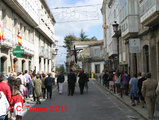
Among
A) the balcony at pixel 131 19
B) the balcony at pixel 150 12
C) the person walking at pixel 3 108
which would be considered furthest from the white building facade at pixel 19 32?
the person walking at pixel 3 108

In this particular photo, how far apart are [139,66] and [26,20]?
1313cm

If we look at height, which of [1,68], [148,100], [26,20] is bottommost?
[148,100]

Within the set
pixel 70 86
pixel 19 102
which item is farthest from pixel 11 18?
pixel 19 102

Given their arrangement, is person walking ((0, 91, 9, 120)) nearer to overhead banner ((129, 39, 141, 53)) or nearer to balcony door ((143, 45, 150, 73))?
overhead banner ((129, 39, 141, 53))

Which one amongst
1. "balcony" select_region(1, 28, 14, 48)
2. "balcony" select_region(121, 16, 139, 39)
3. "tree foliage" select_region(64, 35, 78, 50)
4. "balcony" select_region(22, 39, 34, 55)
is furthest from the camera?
"tree foliage" select_region(64, 35, 78, 50)

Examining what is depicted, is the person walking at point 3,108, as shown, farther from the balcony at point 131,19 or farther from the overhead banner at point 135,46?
the balcony at point 131,19

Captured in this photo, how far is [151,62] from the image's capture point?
15055 millimetres

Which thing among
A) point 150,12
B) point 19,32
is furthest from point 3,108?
point 19,32

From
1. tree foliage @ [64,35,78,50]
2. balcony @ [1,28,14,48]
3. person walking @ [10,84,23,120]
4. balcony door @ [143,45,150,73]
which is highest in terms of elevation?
tree foliage @ [64,35,78,50]

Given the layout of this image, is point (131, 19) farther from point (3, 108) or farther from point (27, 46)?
point (3, 108)

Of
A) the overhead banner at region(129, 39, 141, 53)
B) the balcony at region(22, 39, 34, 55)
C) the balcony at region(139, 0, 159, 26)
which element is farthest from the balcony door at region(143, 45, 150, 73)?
the balcony at region(22, 39, 34, 55)

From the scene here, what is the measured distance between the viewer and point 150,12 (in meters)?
11.9

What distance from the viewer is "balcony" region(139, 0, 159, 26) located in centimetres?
1118

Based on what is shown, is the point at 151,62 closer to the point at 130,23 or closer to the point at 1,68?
the point at 130,23
